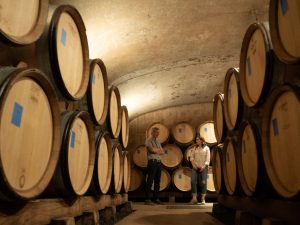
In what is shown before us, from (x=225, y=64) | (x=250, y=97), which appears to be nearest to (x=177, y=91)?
(x=225, y=64)

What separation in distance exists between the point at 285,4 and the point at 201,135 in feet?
23.5

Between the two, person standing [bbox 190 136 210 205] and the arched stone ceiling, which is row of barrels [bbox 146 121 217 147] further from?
person standing [bbox 190 136 210 205]

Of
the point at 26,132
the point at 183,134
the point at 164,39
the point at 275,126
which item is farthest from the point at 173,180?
the point at 26,132

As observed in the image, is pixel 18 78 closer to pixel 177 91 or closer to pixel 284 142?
pixel 284 142

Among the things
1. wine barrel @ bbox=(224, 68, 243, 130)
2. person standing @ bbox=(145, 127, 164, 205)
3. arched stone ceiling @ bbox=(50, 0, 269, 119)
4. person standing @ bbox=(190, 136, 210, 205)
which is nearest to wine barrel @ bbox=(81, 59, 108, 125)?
arched stone ceiling @ bbox=(50, 0, 269, 119)

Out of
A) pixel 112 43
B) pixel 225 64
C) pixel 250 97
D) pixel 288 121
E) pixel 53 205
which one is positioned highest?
pixel 225 64

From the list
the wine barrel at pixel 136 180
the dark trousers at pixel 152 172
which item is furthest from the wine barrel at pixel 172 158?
the dark trousers at pixel 152 172

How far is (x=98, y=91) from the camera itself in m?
3.67

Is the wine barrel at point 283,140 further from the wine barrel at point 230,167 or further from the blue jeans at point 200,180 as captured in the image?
the blue jeans at point 200,180

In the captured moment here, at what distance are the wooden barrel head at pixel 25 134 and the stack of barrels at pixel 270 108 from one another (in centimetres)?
145

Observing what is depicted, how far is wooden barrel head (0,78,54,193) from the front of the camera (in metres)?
1.64

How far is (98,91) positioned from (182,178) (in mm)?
5561

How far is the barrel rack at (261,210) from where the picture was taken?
2.08 m

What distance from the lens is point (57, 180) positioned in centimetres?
243
